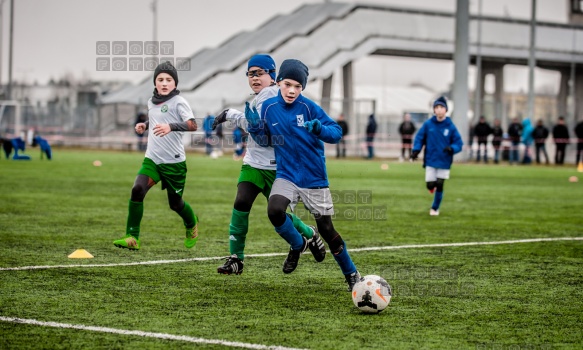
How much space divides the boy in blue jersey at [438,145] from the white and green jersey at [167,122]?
651 cm

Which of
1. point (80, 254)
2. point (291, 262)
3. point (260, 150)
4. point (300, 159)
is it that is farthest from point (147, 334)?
point (80, 254)

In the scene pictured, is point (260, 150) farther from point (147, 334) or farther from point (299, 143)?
point (147, 334)

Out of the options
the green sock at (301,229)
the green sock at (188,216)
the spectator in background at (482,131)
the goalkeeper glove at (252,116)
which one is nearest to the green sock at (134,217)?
the green sock at (188,216)

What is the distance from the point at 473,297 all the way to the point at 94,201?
1062 centimetres

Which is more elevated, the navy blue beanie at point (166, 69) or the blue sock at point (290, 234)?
the navy blue beanie at point (166, 69)

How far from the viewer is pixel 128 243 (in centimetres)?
970

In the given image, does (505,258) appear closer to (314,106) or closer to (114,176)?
(314,106)

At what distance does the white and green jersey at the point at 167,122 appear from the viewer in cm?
991

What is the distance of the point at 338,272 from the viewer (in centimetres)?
905

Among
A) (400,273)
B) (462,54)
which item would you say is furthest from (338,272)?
(462,54)

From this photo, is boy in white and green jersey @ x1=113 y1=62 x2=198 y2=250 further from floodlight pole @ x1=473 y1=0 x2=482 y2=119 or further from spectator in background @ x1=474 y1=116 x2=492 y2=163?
floodlight pole @ x1=473 y1=0 x2=482 y2=119

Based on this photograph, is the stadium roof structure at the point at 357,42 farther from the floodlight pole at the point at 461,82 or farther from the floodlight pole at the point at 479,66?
the floodlight pole at the point at 461,82

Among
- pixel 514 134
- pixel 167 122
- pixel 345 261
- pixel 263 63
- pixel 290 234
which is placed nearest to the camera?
pixel 345 261

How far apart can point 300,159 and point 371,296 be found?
140cm
